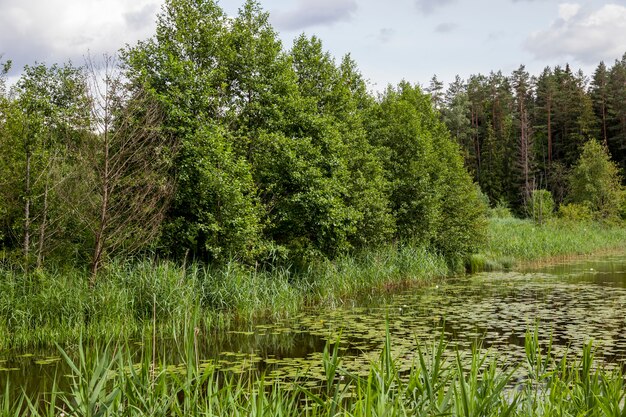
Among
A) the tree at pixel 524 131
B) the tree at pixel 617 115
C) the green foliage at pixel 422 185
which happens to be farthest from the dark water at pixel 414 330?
the tree at pixel 617 115

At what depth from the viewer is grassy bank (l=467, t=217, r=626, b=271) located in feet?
90.5

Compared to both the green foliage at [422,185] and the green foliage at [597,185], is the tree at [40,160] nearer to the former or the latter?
the green foliage at [422,185]

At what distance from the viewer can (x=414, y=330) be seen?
39.1ft

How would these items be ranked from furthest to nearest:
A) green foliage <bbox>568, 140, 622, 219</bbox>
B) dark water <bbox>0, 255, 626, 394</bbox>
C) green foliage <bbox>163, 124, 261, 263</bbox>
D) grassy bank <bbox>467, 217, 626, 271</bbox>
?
green foliage <bbox>568, 140, 622, 219</bbox> → grassy bank <bbox>467, 217, 626, 271</bbox> → green foliage <bbox>163, 124, 261, 263</bbox> → dark water <bbox>0, 255, 626, 394</bbox>

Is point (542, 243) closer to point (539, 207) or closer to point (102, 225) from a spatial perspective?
point (539, 207)

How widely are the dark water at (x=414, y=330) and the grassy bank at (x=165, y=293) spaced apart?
22.3 inches

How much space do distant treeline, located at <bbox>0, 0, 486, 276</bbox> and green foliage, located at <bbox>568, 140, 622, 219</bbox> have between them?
88.5 feet

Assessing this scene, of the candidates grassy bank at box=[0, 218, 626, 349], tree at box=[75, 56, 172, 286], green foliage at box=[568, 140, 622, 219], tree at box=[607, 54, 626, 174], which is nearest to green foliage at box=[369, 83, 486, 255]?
grassy bank at box=[0, 218, 626, 349]

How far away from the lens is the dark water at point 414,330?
939 cm

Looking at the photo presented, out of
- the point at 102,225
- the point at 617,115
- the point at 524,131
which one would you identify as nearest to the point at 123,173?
the point at 102,225

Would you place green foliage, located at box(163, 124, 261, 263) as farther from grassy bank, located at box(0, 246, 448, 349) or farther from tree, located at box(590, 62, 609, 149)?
tree, located at box(590, 62, 609, 149)

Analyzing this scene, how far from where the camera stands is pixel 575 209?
41469 millimetres

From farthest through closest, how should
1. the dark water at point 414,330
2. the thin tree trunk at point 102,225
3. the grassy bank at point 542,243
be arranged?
the grassy bank at point 542,243 → the thin tree trunk at point 102,225 → the dark water at point 414,330

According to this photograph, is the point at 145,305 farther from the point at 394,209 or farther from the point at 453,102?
the point at 453,102
